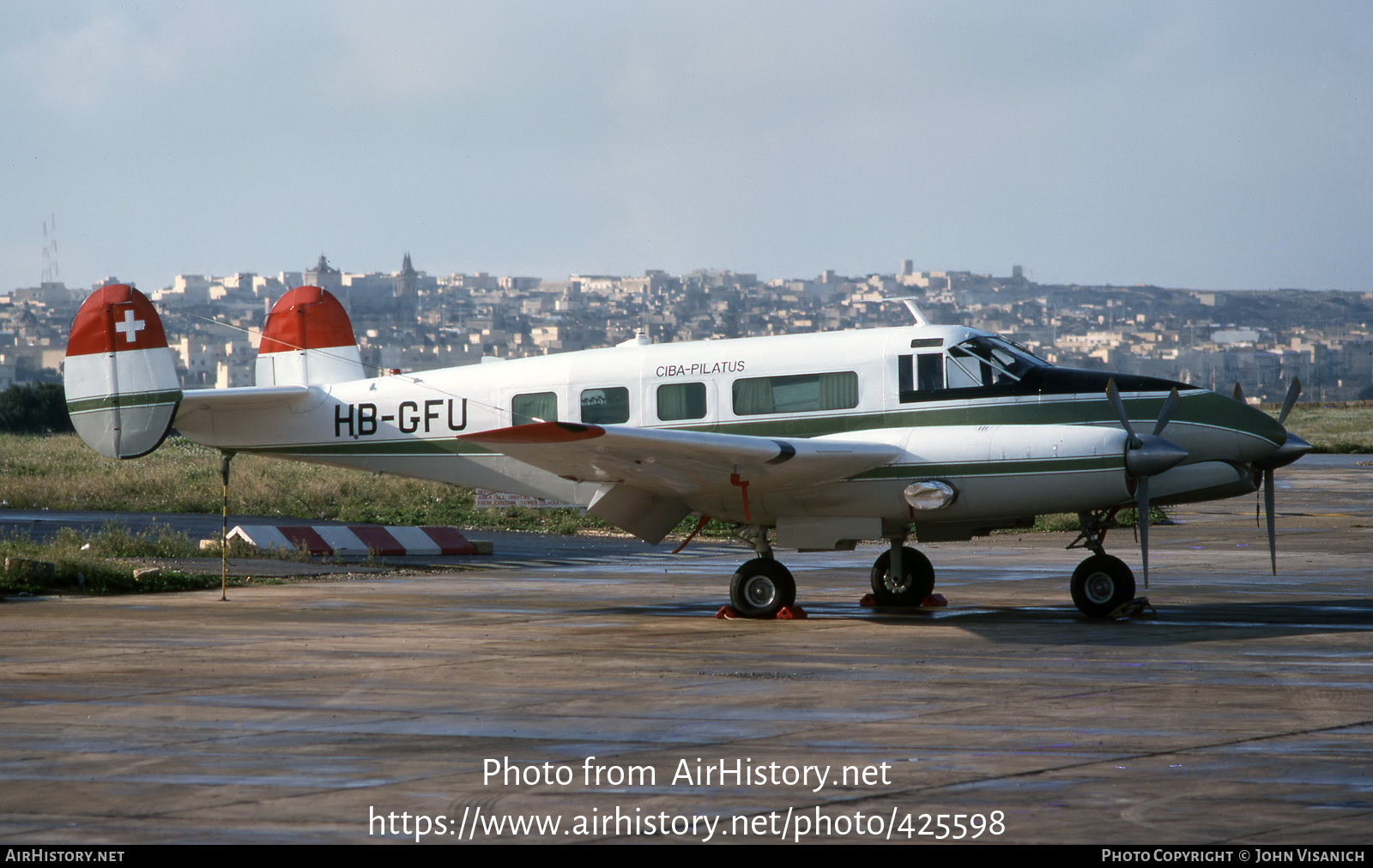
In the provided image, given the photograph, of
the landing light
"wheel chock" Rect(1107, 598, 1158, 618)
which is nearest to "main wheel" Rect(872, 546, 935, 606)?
the landing light

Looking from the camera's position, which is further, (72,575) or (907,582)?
(72,575)

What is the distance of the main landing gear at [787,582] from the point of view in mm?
15836

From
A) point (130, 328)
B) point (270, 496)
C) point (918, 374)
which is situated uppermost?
point (130, 328)

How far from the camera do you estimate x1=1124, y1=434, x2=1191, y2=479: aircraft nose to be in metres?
14.4

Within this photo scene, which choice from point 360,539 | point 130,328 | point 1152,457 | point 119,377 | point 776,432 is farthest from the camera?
point 360,539

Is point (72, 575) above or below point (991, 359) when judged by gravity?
below

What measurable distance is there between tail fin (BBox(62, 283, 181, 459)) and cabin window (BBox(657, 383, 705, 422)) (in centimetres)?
645

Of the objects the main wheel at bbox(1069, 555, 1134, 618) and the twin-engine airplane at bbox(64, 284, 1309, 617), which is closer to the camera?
the twin-engine airplane at bbox(64, 284, 1309, 617)

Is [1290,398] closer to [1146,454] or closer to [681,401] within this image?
[1146,454]

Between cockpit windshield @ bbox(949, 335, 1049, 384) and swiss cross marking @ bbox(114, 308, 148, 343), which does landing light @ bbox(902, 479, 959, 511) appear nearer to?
cockpit windshield @ bbox(949, 335, 1049, 384)

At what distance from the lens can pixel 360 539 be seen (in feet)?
77.3

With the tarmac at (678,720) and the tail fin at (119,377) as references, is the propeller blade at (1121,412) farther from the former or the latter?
the tail fin at (119,377)

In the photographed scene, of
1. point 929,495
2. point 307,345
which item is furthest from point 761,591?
point 307,345

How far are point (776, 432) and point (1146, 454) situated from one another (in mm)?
4157
